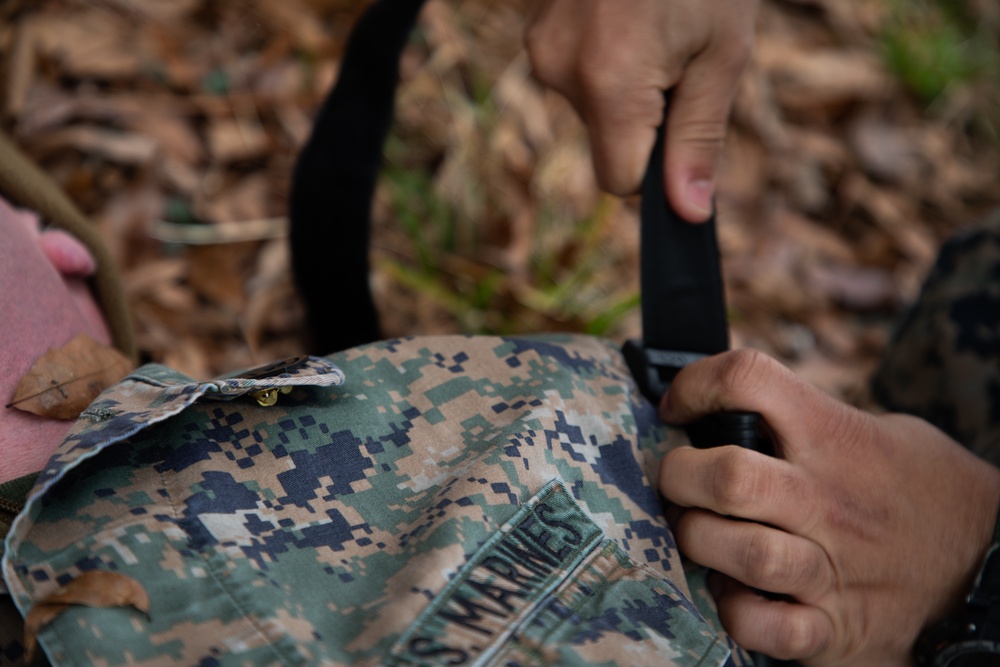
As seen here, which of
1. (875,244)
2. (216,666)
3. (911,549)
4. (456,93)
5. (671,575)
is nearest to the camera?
(216,666)

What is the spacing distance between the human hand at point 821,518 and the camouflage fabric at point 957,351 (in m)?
0.22

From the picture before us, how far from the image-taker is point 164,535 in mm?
641

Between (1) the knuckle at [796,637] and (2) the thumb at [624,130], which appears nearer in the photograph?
(1) the knuckle at [796,637]

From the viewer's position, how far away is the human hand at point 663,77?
110cm

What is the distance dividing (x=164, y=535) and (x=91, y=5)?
1.64 m

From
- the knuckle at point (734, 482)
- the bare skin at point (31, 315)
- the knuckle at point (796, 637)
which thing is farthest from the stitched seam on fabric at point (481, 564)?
the bare skin at point (31, 315)

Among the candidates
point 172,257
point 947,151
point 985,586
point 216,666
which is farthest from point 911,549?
point 947,151

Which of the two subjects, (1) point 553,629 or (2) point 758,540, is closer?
(1) point 553,629

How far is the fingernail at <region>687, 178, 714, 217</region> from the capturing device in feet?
3.55

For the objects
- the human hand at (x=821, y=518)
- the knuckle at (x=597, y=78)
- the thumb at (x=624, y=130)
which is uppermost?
the knuckle at (x=597, y=78)

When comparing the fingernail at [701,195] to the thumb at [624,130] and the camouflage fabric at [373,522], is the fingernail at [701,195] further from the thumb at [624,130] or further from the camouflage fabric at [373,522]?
the camouflage fabric at [373,522]

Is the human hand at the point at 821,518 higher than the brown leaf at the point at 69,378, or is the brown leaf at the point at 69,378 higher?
the brown leaf at the point at 69,378

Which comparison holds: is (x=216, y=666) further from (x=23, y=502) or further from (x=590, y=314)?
(x=590, y=314)

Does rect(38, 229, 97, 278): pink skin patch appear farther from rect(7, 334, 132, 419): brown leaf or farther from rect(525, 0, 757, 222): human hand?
rect(525, 0, 757, 222): human hand
